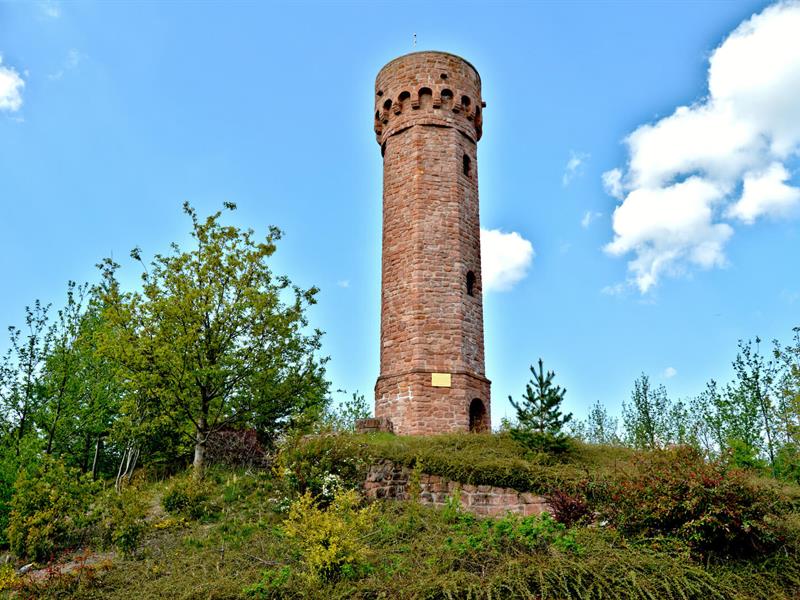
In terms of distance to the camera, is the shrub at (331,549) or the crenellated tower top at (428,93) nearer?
the shrub at (331,549)

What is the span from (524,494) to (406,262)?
28.7ft

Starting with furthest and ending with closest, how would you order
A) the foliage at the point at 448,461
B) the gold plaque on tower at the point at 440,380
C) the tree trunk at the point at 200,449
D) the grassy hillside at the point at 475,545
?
the gold plaque on tower at the point at 440,380 < the tree trunk at the point at 200,449 < the foliage at the point at 448,461 < the grassy hillside at the point at 475,545

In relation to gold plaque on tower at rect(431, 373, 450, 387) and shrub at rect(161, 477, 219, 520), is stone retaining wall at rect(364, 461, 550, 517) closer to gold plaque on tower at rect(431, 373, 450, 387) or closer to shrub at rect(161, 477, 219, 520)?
shrub at rect(161, 477, 219, 520)

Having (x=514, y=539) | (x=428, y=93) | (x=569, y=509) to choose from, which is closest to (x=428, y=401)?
(x=569, y=509)

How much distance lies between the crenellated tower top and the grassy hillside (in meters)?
12.1

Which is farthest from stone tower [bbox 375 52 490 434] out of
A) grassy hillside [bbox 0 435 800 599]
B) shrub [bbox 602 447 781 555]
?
shrub [bbox 602 447 781 555]

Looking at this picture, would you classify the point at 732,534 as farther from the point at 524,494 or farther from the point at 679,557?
the point at 524,494

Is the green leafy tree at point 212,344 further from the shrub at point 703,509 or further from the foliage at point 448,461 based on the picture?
the shrub at point 703,509

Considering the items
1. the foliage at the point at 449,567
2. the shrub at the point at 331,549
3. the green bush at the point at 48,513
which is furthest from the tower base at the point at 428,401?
the shrub at the point at 331,549

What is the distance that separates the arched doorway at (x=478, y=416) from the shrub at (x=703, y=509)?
9.00 metres

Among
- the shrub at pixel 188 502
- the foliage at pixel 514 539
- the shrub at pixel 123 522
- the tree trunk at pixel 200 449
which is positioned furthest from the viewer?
the tree trunk at pixel 200 449

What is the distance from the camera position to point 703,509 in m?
9.66

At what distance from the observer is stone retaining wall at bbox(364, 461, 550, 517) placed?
1351 centimetres

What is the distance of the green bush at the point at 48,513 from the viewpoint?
1339cm
